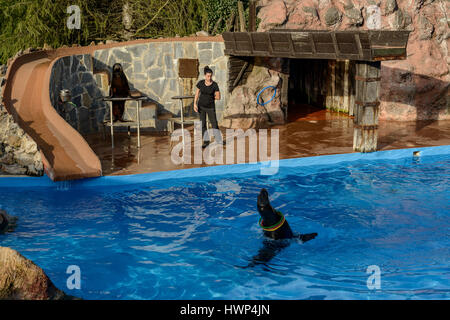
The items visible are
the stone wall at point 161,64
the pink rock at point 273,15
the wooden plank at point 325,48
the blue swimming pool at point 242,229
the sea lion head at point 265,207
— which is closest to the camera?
the sea lion head at point 265,207

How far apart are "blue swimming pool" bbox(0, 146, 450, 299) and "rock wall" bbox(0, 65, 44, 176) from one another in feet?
0.93

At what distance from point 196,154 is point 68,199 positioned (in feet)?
10.8

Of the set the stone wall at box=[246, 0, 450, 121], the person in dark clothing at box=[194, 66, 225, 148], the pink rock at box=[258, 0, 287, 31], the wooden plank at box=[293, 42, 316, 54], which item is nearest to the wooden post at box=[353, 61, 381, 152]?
the wooden plank at box=[293, 42, 316, 54]

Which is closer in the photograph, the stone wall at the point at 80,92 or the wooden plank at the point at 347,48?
the wooden plank at the point at 347,48

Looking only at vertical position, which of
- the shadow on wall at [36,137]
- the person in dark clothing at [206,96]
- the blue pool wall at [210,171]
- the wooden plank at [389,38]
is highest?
the wooden plank at [389,38]

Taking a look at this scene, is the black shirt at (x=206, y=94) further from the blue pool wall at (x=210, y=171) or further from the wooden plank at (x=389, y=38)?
the wooden plank at (x=389, y=38)

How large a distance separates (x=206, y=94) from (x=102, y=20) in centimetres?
752

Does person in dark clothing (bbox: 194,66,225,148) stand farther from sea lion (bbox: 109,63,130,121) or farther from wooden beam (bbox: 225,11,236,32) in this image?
wooden beam (bbox: 225,11,236,32)

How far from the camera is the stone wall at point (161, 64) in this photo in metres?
15.4

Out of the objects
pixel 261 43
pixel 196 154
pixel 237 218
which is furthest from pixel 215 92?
pixel 237 218

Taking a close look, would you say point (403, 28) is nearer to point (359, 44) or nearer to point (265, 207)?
point (359, 44)

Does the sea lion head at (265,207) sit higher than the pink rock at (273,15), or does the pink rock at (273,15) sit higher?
the pink rock at (273,15)

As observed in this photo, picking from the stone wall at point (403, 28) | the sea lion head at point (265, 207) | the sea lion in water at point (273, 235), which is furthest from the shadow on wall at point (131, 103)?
the sea lion head at point (265, 207)

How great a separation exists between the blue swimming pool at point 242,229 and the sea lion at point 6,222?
14cm
